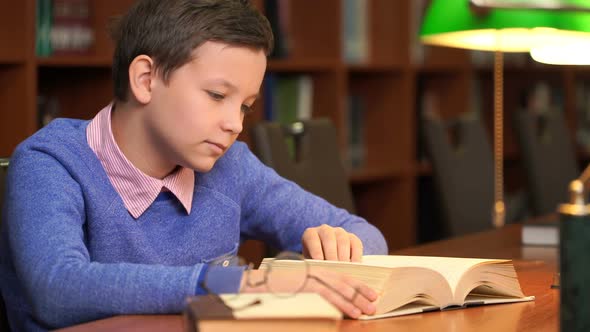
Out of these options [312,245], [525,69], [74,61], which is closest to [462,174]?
[74,61]

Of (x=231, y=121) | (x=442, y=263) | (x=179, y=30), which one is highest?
(x=179, y=30)

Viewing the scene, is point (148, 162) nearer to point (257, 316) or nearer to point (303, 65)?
point (257, 316)

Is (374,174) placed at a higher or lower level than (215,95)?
lower

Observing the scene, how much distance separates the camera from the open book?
120cm

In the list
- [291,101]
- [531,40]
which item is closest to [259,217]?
[531,40]

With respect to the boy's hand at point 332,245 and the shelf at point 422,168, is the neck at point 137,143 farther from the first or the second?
the shelf at point 422,168

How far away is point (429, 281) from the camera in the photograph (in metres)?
1.24

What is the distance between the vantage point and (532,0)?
1695 mm

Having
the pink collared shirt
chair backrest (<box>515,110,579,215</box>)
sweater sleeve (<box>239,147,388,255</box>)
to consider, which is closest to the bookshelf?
chair backrest (<box>515,110,579,215</box>)

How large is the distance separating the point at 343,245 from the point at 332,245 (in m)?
0.02

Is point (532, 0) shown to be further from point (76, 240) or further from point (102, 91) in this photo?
point (102, 91)

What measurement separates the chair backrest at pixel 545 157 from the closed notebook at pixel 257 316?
234cm

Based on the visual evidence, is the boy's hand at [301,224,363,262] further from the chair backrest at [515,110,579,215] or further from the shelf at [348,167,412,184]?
the shelf at [348,167,412,184]

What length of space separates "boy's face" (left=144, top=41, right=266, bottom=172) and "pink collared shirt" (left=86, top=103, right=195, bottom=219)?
7 centimetres
